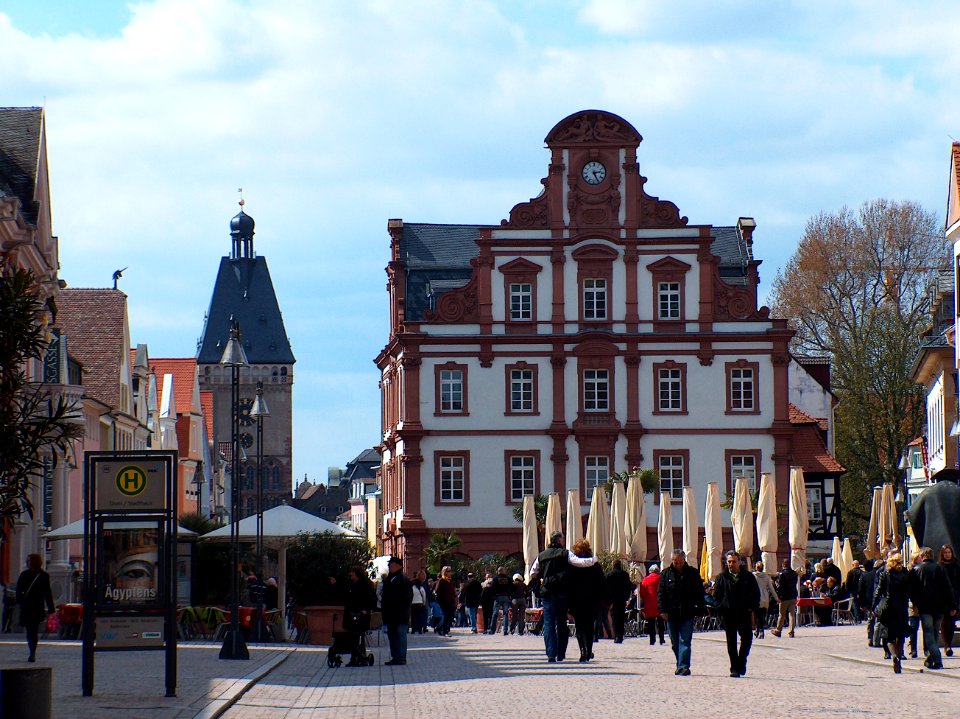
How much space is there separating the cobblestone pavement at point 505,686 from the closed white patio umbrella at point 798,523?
1556cm

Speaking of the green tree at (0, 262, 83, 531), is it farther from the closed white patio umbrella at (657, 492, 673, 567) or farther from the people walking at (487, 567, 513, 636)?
the closed white patio umbrella at (657, 492, 673, 567)

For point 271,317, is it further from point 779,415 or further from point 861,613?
point 861,613

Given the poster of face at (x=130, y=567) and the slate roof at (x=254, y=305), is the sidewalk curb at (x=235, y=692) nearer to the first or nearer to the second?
the poster of face at (x=130, y=567)

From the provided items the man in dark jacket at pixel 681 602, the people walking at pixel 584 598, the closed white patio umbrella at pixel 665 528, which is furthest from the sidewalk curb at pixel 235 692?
the closed white patio umbrella at pixel 665 528

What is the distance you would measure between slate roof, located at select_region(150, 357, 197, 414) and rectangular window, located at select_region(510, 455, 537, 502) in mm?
32545

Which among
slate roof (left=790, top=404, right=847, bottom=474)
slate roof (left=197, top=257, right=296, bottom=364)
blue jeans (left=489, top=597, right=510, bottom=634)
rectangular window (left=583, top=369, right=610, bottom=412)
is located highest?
slate roof (left=197, top=257, right=296, bottom=364)

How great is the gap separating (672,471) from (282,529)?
3450 centimetres

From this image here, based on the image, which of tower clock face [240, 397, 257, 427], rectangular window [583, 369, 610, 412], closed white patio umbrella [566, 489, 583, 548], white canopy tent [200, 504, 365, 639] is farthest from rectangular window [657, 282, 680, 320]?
tower clock face [240, 397, 257, 427]

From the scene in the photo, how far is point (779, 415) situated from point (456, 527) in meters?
12.2

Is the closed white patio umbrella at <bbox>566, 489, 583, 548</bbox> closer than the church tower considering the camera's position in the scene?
Yes

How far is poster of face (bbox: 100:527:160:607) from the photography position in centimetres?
1869

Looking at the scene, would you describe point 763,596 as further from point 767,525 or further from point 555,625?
point 555,625

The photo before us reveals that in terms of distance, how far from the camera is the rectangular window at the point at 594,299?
217 feet

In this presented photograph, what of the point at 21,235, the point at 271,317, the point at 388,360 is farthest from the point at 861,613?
the point at 271,317
